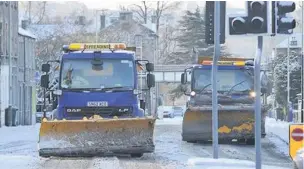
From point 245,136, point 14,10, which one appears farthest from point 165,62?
point 245,136

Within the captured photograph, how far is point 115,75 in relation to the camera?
18625 millimetres

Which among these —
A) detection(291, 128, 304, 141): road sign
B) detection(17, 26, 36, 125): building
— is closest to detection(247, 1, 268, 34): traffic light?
detection(291, 128, 304, 141): road sign

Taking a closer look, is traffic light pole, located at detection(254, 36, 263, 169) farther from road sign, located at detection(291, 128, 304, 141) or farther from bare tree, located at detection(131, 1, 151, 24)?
bare tree, located at detection(131, 1, 151, 24)

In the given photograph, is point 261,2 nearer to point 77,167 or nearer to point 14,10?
point 77,167

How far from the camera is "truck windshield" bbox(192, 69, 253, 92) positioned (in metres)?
23.4

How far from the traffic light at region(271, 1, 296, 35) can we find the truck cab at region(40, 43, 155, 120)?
6436mm

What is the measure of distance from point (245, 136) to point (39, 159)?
7461 millimetres

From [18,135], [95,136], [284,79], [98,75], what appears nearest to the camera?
[95,136]

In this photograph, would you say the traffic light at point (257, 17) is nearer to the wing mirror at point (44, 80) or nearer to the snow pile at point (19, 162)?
the snow pile at point (19, 162)

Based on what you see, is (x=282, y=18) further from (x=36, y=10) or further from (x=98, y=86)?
(x=36, y=10)

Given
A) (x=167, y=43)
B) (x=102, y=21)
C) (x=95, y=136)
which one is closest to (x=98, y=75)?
(x=95, y=136)

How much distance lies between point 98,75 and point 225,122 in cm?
526

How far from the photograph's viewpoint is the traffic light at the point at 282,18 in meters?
12.5

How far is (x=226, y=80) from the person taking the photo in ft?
77.1
